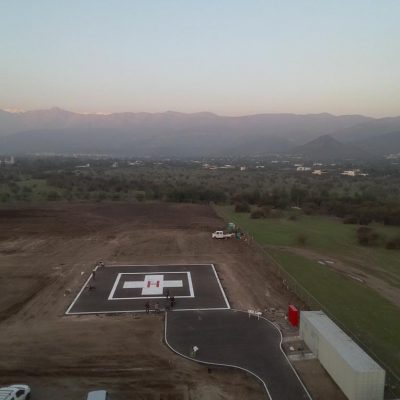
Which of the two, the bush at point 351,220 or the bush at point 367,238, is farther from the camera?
the bush at point 351,220

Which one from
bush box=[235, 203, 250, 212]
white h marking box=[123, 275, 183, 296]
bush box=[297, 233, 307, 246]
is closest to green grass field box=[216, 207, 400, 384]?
bush box=[297, 233, 307, 246]

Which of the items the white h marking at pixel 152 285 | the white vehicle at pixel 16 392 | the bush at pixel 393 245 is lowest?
the bush at pixel 393 245

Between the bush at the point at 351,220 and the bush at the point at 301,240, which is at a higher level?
the bush at the point at 301,240

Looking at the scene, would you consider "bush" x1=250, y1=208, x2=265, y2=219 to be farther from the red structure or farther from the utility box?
the utility box

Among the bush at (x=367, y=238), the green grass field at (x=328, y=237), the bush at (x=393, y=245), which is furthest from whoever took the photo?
the bush at (x=367, y=238)

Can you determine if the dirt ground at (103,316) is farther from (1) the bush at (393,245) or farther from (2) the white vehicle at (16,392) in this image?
(1) the bush at (393,245)

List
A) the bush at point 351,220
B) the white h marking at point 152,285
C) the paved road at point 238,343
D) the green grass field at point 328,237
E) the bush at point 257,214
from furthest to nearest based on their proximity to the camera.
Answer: the bush at point 257,214, the bush at point 351,220, the green grass field at point 328,237, the white h marking at point 152,285, the paved road at point 238,343

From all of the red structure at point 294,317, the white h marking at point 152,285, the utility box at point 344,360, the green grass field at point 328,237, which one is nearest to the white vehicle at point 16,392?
the utility box at point 344,360
